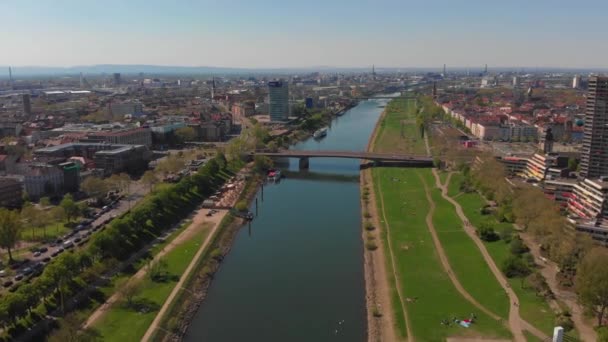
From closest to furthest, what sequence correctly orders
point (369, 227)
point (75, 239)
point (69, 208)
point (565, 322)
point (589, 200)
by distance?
point (565, 322) < point (75, 239) < point (589, 200) < point (69, 208) < point (369, 227)

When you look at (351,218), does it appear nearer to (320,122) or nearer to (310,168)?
(310,168)

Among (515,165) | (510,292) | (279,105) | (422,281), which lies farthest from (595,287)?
(279,105)

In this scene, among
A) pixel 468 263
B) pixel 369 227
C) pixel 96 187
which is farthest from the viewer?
pixel 96 187

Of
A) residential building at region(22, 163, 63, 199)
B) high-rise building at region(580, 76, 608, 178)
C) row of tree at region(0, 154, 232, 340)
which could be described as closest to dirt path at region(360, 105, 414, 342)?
row of tree at region(0, 154, 232, 340)

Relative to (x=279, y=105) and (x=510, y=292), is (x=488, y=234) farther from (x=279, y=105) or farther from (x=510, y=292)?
(x=279, y=105)

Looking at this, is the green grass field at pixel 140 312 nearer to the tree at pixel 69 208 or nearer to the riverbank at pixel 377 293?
the tree at pixel 69 208

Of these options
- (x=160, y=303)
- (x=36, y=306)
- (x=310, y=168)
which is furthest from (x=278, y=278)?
(x=310, y=168)

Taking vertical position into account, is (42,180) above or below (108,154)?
below
